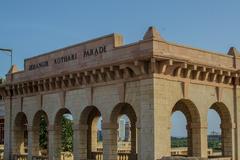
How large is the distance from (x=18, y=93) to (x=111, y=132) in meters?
10.8

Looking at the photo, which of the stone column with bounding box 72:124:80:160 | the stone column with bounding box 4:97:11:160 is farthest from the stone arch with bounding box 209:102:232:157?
the stone column with bounding box 4:97:11:160

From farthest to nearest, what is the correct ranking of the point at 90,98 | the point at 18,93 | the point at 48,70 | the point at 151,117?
the point at 18,93 → the point at 48,70 → the point at 90,98 → the point at 151,117

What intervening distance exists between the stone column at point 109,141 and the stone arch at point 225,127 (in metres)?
6.80

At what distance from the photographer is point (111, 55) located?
26.0 meters

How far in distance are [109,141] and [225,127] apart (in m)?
7.61

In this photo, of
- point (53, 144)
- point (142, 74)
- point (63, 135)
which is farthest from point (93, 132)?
point (63, 135)

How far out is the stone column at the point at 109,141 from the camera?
25.8 meters

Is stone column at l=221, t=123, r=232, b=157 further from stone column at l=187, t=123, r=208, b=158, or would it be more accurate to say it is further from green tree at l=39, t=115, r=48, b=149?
green tree at l=39, t=115, r=48, b=149

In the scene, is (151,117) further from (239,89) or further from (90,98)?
(239,89)

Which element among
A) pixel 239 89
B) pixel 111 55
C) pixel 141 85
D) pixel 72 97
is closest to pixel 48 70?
pixel 72 97

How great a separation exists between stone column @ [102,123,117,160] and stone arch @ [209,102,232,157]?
6805mm

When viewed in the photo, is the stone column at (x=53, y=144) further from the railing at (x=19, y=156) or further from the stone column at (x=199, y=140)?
the stone column at (x=199, y=140)

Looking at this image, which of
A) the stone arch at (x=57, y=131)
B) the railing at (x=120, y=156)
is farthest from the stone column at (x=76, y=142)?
the railing at (x=120, y=156)

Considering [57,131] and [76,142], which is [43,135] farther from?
[76,142]
